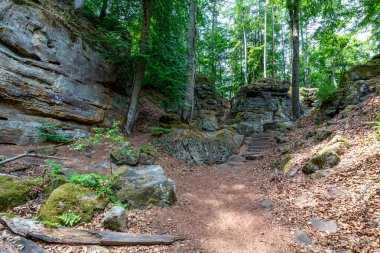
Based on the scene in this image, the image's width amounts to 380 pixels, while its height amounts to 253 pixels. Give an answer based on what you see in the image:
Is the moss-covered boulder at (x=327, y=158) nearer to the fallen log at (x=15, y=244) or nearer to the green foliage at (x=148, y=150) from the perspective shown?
the green foliage at (x=148, y=150)

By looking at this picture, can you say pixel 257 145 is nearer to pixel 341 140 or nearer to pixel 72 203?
pixel 341 140

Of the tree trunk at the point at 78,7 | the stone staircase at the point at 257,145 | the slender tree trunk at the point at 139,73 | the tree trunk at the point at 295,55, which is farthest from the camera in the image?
the tree trunk at the point at 295,55

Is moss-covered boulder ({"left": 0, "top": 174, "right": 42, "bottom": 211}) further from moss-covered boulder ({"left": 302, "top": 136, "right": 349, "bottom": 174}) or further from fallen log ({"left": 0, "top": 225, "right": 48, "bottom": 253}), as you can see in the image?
moss-covered boulder ({"left": 302, "top": 136, "right": 349, "bottom": 174})

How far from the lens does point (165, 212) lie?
4.72 m

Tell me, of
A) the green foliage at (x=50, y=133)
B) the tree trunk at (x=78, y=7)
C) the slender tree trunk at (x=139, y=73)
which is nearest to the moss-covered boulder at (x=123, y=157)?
the green foliage at (x=50, y=133)

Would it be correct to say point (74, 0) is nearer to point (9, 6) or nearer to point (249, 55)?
point (9, 6)

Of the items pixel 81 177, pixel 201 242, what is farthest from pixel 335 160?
pixel 81 177

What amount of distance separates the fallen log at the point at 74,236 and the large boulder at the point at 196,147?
5464mm

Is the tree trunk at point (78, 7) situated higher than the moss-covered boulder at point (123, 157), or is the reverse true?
the tree trunk at point (78, 7)

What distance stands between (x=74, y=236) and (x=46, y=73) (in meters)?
7.74

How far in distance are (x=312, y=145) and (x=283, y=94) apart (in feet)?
44.0

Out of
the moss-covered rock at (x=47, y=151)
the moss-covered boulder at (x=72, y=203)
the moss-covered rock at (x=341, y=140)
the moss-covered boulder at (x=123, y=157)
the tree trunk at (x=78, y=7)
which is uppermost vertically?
the tree trunk at (x=78, y=7)

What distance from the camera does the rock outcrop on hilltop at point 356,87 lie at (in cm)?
885

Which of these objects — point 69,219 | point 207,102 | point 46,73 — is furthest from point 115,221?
point 207,102
